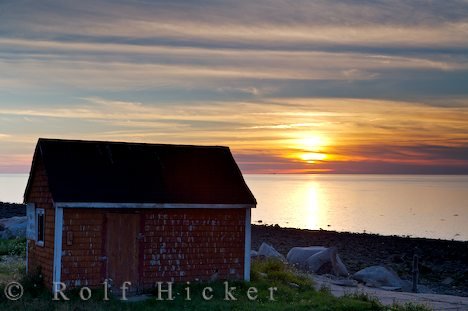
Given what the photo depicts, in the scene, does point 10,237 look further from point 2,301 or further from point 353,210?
point 353,210

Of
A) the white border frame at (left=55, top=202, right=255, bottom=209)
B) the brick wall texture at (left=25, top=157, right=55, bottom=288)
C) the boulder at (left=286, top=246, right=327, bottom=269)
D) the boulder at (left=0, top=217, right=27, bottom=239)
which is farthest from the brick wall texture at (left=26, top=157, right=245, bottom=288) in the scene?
the boulder at (left=0, top=217, right=27, bottom=239)

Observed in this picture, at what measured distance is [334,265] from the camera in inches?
1192

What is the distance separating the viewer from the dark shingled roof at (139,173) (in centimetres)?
1973

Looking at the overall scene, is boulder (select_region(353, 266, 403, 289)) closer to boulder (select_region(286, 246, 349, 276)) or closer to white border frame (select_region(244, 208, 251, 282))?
boulder (select_region(286, 246, 349, 276))

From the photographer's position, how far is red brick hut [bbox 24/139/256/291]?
19266 mm

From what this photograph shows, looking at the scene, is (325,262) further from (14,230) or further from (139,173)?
→ (14,230)

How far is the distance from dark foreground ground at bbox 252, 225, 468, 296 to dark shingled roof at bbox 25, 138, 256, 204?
13.3 m

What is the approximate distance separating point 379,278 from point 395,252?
17739 millimetres

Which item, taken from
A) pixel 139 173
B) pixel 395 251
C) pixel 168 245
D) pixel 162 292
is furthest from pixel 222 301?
pixel 395 251

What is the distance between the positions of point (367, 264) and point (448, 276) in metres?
5.04

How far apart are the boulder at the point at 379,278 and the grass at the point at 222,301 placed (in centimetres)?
740

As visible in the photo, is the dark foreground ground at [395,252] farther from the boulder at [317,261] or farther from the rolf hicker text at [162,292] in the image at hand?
the rolf hicker text at [162,292]

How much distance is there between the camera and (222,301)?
18.5 m

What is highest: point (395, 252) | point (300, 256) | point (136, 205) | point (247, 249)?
point (136, 205)
